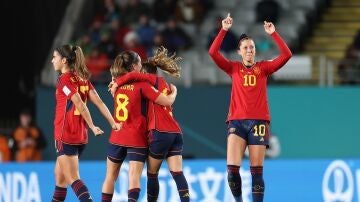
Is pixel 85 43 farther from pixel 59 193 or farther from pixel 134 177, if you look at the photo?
pixel 134 177

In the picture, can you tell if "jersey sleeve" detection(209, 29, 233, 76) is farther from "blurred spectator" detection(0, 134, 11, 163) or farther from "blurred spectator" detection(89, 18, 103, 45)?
"blurred spectator" detection(89, 18, 103, 45)

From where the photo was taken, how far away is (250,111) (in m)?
15.2

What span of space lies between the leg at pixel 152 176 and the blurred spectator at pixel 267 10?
10342 millimetres

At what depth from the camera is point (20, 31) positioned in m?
27.2

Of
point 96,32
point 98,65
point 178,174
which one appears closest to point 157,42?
point 98,65

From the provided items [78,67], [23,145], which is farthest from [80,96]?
[23,145]

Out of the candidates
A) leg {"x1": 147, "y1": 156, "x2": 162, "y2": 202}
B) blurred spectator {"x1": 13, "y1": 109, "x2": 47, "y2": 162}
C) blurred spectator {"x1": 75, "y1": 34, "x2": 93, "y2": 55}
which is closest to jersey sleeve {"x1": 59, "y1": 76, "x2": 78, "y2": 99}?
leg {"x1": 147, "y1": 156, "x2": 162, "y2": 202}

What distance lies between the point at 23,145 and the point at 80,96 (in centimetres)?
767

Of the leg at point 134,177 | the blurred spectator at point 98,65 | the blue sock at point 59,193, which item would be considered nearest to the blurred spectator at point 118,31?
the blurred spectator at point 98,65

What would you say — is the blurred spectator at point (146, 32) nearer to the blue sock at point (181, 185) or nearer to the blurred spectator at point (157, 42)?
the blurred spectator at point (157, 42)

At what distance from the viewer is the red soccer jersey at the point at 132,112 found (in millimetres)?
14836

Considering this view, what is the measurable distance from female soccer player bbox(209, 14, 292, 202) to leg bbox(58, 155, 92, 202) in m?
1.83

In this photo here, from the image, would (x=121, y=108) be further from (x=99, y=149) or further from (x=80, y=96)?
(x=99, y=149)

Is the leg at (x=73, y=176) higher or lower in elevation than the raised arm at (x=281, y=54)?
lower
